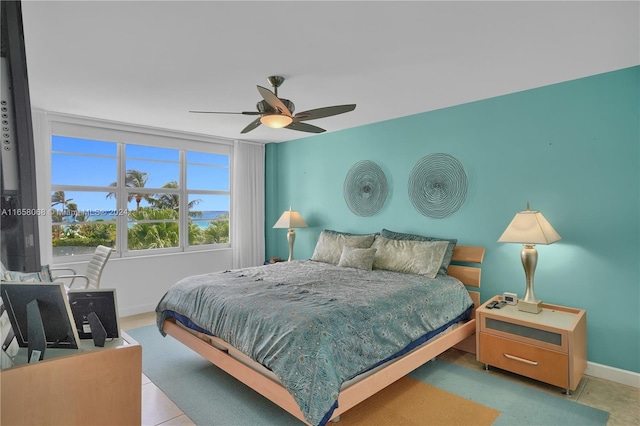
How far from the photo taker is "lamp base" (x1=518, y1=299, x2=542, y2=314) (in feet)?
9.66

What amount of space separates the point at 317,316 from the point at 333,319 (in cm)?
11

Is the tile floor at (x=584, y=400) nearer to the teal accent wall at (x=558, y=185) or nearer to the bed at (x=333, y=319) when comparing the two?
the teal accent wall at (x=558, y=185)

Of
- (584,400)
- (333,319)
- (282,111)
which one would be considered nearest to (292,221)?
(282,111)

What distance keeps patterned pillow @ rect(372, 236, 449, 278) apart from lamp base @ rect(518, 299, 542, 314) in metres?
0.75

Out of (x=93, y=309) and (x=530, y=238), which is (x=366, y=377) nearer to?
(x=93, y=309)

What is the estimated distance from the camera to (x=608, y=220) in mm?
2869

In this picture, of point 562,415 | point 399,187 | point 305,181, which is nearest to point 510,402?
point 562,415

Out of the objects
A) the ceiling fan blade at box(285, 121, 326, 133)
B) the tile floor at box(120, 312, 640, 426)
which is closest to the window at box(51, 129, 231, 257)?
the tile floor at box(120, 312, 640, 426)

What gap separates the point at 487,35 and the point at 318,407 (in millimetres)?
2474

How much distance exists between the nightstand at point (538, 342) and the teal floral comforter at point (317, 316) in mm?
360

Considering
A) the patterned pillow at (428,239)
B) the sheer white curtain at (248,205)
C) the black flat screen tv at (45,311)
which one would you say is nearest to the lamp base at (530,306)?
the patterned pillow at (428,239)

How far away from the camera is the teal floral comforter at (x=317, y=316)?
203 centimetres

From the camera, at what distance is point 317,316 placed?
2252mm

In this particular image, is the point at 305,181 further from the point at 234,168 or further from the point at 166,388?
the point at 166,388
